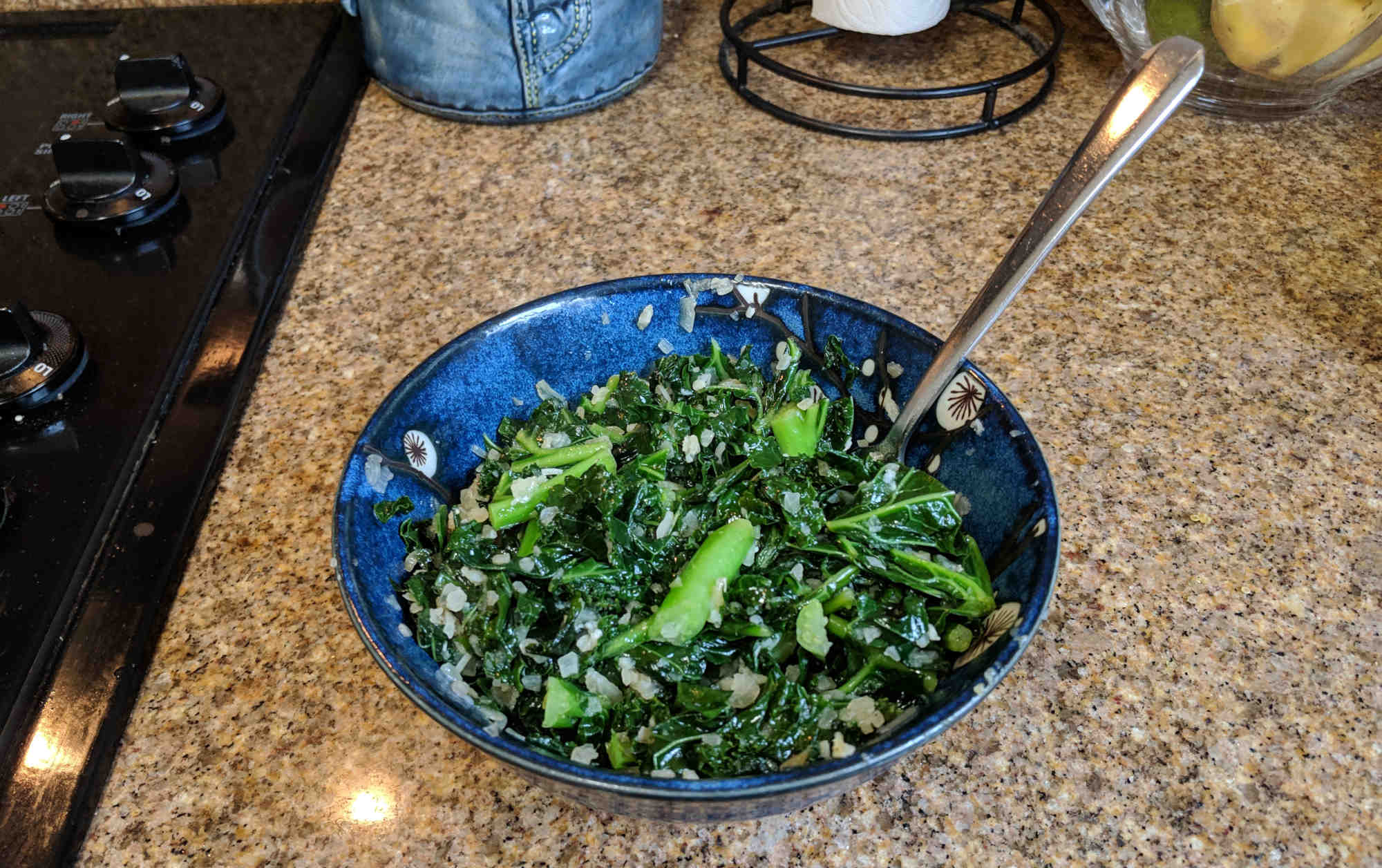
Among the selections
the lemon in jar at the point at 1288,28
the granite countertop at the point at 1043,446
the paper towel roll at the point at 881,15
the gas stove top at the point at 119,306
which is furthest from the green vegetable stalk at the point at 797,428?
the lemon in jar at the point at 1288,28

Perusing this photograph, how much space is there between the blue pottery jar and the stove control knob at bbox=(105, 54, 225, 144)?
0.80ft

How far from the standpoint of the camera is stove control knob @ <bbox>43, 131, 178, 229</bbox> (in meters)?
1.14

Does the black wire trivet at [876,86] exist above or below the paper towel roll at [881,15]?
below

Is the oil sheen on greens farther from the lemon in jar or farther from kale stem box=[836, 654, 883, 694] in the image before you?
the lemon in jar

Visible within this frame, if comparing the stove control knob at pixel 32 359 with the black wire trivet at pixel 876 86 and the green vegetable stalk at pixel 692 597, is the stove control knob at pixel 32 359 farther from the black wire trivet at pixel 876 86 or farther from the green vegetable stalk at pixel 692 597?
the black wire trivet at pixel 876 86

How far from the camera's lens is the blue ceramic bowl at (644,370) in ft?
1.75

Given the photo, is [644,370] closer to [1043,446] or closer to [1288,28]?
[1043,446]

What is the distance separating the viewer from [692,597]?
0.66m

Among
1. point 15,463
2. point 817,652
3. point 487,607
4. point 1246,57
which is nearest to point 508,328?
point 487,607

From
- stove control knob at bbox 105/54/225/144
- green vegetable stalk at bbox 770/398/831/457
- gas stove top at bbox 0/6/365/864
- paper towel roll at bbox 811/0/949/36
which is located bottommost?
gas stove top at bbox 0/6/365/864

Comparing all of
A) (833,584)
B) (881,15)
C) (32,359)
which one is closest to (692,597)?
(833,584)

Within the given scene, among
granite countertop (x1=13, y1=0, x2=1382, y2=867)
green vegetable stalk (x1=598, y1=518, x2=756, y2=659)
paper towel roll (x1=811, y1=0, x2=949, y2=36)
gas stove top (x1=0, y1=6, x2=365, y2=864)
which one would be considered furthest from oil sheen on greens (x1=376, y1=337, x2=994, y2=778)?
paper towel roll (x1=811, y1=0, x2=949, y2=36)

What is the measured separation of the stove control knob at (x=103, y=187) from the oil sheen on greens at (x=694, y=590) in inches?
26.7

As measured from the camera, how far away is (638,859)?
0.66 metres
